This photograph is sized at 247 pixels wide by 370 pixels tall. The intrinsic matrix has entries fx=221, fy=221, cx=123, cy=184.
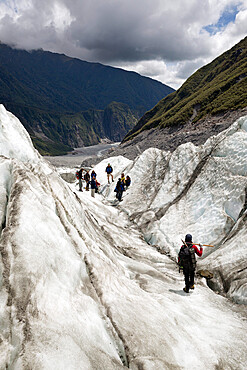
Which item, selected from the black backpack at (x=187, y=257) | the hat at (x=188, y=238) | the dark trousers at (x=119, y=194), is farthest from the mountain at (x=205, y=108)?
the black backpack at (x=187, y=257)

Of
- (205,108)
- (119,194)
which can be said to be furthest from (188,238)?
(205,108)

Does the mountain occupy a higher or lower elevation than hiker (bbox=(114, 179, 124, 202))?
higher

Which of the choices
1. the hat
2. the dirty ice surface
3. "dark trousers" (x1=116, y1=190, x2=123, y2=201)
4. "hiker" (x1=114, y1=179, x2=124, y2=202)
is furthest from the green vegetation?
the dirty ice surface

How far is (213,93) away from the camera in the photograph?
11044 centimetres

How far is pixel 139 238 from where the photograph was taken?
63.4 ft

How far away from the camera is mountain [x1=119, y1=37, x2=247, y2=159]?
7517 cm

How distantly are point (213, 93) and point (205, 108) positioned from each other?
16166mm

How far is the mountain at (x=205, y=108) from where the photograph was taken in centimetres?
7517

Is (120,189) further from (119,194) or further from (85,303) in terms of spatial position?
(85,303)

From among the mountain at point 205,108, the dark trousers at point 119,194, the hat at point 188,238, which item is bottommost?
the hat at point 188,238

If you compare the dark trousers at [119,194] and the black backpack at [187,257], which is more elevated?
the dark trousers at [119,194]

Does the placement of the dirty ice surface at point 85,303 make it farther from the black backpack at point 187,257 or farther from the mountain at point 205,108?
the mountain at point 205,108

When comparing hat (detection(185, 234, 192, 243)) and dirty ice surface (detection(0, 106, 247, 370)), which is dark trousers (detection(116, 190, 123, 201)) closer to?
dirty ice surface (detection(0, 106, 247, 370))

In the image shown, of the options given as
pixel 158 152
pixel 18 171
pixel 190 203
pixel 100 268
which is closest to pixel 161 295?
pixel 100 268
